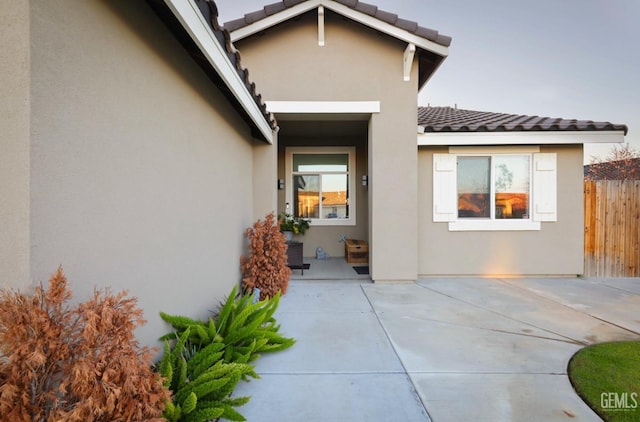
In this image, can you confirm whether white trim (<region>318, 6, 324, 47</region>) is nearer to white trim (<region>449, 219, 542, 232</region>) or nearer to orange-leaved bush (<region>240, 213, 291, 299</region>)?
orange-leaved bush (<region>240, 213, 291, 299</region>)

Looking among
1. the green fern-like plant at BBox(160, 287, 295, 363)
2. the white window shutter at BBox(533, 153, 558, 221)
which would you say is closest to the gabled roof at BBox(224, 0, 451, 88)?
the white window shutter at BBox(533, 153, 558, 221)

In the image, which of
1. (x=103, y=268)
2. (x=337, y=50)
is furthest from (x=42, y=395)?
(x=337, y=50)

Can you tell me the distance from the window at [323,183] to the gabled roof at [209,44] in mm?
4742

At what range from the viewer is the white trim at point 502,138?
6352 mm

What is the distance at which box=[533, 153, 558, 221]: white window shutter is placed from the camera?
6.69 metres

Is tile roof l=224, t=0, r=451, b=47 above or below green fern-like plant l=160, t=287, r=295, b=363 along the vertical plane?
above

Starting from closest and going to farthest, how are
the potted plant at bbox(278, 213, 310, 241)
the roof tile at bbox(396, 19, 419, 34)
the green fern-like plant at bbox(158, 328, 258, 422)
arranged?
the green fern-like plant at bbox(158, 328, 258, 422) → the roof tile at bbox(396, 19, 419, 34) → the potted plant at bbox(278, 213, 310, 241)

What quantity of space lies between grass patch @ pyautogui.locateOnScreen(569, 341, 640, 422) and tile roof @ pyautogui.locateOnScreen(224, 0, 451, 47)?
18.1ft

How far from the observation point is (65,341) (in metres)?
1.23

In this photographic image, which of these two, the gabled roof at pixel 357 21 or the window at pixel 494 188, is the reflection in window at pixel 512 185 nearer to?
the window at pixel 494 188

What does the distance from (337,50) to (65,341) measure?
6576 mm

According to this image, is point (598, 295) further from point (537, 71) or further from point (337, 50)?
point (537, 71)

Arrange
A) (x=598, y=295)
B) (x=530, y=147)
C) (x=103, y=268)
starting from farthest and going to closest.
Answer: (x=530, y=147) < (x=598, y=295) < (x=103, y=268)

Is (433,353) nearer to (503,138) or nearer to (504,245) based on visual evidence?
(504,245)
